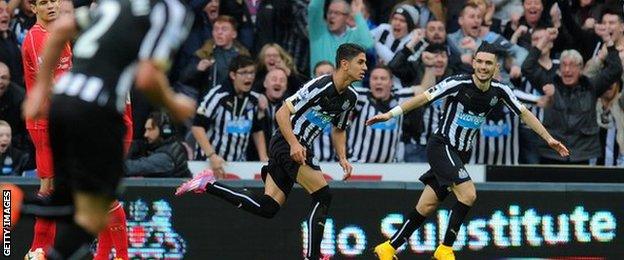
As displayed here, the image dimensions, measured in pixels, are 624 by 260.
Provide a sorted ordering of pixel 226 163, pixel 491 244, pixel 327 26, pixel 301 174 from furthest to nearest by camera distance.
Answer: pixel 327 26
pixel 226 163
pixel 491 244
pixel 301 174

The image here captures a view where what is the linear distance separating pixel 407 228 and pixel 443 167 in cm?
65

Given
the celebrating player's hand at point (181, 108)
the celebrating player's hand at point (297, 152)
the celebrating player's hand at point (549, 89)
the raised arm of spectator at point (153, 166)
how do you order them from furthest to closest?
the celebrating player's hand at point (549, 89), the raised arm of spectator at point (153, 166), the celebrating player's hand at point (297, 152), the celebrating player's hand at point (181, 108)

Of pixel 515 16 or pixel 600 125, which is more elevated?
pixel 515 16

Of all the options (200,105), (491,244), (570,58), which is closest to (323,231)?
(491,244)

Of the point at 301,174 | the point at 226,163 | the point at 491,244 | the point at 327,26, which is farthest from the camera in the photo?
the point at 327,26

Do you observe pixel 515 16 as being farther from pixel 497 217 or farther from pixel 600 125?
pixel 497 217

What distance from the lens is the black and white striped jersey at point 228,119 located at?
638 inches

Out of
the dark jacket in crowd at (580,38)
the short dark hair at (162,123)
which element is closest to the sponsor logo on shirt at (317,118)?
the short dark hair at (162,123)

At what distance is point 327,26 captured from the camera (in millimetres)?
17000

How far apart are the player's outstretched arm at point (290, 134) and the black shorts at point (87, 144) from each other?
393 centimetres

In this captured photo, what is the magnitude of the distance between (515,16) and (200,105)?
3.86 metres

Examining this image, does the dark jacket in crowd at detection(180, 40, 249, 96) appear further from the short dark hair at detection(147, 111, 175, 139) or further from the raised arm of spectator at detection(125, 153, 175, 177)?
the raised arm of spectator at detection(125, 153, 175, 177)

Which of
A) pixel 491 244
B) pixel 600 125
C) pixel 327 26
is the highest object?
pixel 327 26

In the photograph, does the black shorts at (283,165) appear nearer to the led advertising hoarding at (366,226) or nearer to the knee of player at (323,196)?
the knee of player at (323,196)
